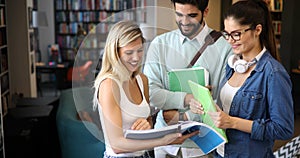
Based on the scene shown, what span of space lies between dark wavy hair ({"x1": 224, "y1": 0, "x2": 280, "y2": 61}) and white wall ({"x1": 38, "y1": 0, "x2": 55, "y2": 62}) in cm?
91

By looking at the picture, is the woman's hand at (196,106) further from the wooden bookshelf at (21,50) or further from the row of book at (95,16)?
the wooden bookshelf at (21,50)

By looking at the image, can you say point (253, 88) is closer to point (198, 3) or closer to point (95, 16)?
point (198, 3)

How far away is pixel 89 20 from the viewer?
4.71 feet

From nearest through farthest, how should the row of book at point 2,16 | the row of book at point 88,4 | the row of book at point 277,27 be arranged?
the row of book at point 88,4 → the row of book at point 2,16 → the row of book at point 277,27

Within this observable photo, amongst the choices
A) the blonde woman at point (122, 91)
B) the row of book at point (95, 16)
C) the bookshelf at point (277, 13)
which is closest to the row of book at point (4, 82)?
the row of book at point (95, 16)

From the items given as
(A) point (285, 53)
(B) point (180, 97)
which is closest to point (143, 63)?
(B) point (180, 97)

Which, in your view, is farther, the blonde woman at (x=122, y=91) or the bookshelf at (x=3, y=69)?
the bookshelf at (x=3, y=69)

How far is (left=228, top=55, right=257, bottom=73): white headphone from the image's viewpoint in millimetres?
1075

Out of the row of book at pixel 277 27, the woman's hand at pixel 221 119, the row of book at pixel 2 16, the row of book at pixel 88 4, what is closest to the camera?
the woman's hand at pixel 221 119

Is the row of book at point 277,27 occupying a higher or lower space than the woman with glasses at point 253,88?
higher

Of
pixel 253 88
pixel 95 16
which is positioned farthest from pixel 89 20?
pixel 253 88

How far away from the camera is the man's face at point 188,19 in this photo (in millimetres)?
1036

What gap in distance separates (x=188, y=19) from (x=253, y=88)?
0.30 meters

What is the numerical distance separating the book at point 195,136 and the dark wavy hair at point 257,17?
1.07 ft
